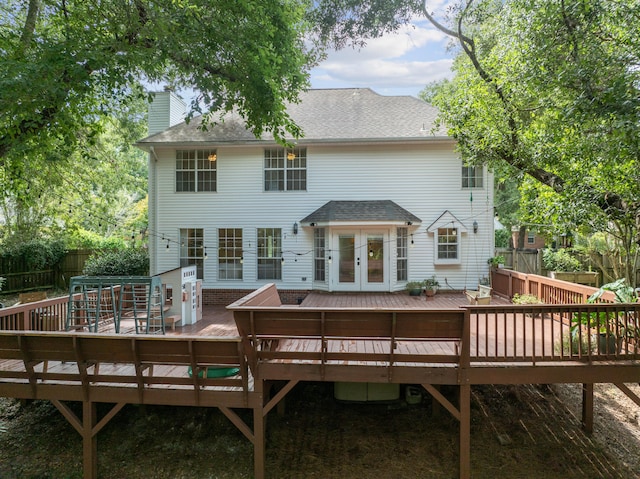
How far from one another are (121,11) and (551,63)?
8.22m

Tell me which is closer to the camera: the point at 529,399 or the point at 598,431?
Answer: the point at 598,431

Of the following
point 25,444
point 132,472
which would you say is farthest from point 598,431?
point 25,444

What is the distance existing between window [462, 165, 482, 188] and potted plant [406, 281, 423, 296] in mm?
3455

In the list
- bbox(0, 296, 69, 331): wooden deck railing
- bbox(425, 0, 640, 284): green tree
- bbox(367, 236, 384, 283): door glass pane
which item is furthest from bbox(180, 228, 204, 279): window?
bbox(425, 0, 640, 284): green tree

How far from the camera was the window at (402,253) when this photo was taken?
11.7 metres

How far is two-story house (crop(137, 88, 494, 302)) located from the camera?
11.6 meters

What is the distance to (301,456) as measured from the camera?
5203 millimetres

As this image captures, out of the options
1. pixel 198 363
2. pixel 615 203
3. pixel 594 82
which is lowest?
pixel 198 363

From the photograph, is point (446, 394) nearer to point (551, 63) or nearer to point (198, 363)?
point (198, 363)

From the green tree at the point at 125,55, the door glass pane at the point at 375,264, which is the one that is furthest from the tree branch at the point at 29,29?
the door glass pane at the point at 375,264

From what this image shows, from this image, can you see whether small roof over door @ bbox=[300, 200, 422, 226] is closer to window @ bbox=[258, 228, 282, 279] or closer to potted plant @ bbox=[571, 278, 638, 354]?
window @ bbox=[258, 228, 282, 279]

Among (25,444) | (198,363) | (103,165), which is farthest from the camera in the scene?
(103,165)

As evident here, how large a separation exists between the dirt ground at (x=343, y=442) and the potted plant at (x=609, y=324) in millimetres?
1594

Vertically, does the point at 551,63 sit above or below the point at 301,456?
above
